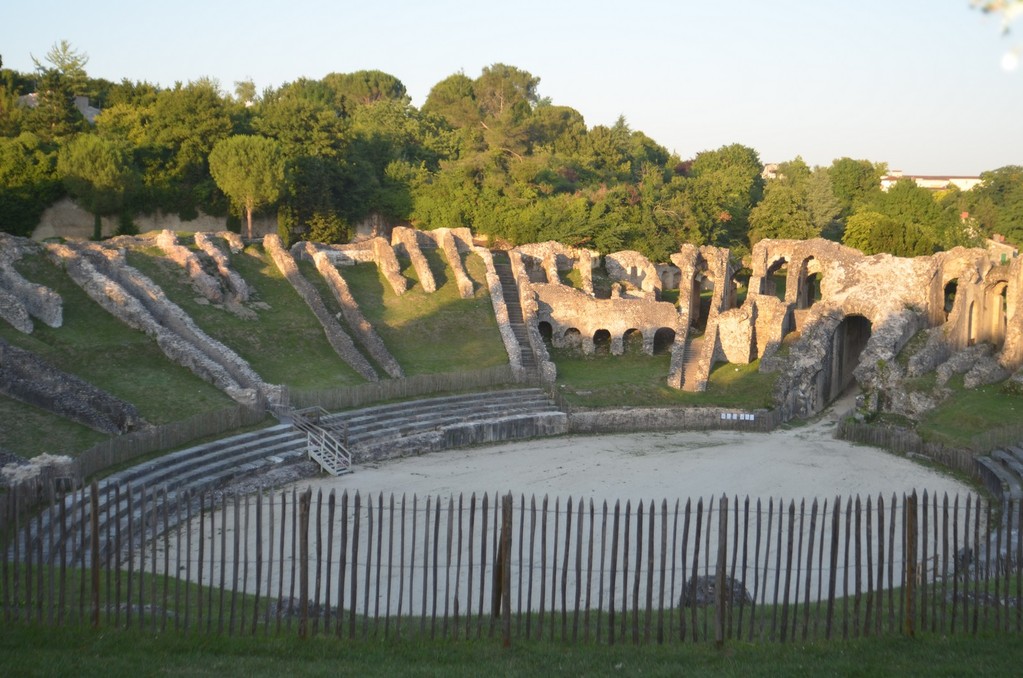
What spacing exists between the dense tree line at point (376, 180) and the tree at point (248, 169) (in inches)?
2.9

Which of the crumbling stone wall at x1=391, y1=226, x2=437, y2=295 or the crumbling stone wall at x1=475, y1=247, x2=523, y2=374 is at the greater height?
the crumbling stone wall at x1=391, y1=226, x2=437, y2=295

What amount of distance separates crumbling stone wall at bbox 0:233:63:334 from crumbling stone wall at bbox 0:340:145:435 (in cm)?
382

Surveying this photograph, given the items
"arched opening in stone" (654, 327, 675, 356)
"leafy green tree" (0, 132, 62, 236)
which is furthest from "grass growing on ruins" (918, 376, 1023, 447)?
"leafy green tree" (0, 132, 62, 236)

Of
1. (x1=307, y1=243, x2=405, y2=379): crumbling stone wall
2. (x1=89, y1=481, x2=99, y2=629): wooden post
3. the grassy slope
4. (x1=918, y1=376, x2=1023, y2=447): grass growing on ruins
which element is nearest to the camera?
the grassy slope

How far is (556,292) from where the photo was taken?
45.8 meters

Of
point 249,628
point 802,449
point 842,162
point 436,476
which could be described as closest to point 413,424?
point 436,476

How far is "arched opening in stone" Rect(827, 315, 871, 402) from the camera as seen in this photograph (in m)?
42.5

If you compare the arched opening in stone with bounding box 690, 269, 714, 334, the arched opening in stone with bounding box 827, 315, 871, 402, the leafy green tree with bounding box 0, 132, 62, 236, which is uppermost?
the leafy green tree with bounding box 0, 132, 62, 236

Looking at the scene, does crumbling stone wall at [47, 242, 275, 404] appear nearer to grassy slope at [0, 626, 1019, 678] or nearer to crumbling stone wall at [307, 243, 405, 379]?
crumbling stone wall at [307, 243, 405, 379]

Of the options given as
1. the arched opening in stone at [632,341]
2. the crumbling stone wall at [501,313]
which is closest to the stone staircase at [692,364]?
the arched opening in stone at [632,341]

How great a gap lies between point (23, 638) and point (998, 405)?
30970 mm

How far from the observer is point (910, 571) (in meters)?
14.4

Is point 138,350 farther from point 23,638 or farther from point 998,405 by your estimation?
point 998,405

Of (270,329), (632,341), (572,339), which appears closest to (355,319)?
(270,329)
